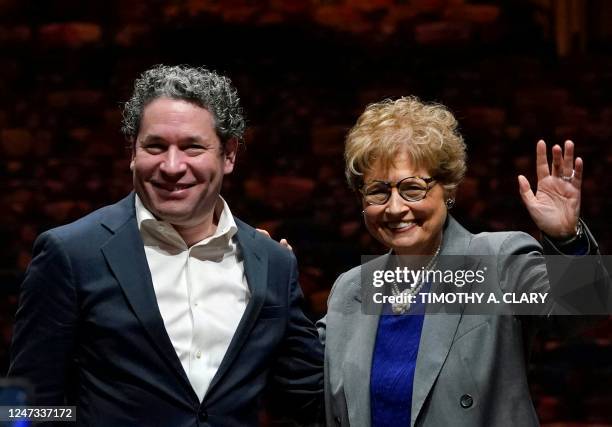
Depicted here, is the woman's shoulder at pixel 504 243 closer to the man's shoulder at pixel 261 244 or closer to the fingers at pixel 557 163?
the fingers at pixel 557 163

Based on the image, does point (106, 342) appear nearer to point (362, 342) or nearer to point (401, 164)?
point (362, 342)

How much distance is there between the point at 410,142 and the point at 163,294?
63 centimetres

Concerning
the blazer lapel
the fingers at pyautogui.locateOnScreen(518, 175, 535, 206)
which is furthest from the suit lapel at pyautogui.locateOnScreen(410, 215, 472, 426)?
the fingers at pyautogui.locateOnScreen(518, 175, 535, 206)

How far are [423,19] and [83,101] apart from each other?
137 cm

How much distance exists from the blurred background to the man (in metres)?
1.52

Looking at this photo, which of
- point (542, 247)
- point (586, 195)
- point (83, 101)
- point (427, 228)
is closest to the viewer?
point (542, 247)

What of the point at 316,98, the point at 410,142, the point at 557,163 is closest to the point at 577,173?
the point at 557,163

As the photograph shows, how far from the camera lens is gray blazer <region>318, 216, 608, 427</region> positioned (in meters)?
2.15

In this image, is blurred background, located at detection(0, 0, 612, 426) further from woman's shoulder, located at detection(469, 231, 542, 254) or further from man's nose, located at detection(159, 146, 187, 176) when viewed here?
man's nose, located at detection(159, 146, 187, 176)

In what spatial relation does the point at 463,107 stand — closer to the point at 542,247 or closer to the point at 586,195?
the point at 586,195

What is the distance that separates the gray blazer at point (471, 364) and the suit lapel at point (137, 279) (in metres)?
0.36

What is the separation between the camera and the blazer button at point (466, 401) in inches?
84.5

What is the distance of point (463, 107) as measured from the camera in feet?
12.7

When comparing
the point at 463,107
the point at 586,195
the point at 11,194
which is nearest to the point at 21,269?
the point at 11,194
